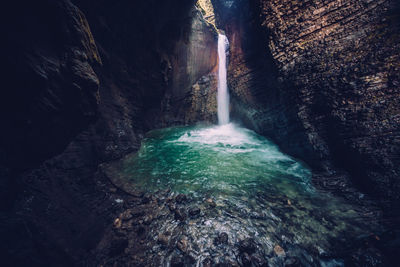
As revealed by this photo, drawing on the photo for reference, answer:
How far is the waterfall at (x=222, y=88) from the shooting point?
11914mm

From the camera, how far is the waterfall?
11.9 metres

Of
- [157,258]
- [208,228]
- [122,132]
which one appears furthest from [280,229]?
[122,132]

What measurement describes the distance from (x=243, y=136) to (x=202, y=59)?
6.98 metres

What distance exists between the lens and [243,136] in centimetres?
923

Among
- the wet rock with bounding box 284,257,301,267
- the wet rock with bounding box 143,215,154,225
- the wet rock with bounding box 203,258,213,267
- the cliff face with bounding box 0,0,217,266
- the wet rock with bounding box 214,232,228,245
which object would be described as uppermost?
the cliff face with bounding box 0,0,217,266

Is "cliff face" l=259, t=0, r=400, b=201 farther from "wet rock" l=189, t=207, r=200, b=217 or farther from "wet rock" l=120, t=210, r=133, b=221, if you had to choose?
"wet rock" l=120, t=210, r=133, b=221

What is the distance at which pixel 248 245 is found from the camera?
94.2 inches

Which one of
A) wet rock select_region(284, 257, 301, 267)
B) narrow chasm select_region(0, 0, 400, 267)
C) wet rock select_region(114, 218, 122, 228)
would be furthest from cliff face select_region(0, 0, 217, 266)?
wet rock select_region(284, 257, 301, 267)

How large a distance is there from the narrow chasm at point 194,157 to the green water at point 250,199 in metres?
0.03

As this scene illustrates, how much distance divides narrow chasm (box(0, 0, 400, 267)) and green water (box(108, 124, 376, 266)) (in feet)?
0.10

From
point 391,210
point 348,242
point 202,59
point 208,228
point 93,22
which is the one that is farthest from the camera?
point 202,59

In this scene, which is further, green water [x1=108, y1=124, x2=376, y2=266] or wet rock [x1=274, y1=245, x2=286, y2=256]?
green water [x1=108, y1=124, x2=376, y2=266]

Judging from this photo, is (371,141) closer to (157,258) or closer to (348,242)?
(348,242)

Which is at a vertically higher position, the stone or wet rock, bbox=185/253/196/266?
the stone
